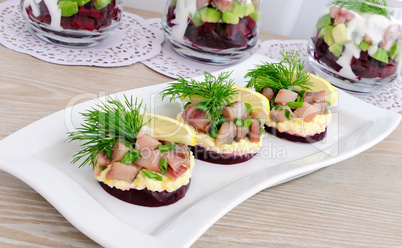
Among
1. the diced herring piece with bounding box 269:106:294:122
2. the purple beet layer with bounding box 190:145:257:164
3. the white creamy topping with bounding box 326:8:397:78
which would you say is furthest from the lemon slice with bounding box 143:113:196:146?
the white creamy topping with bounding box 326:8:397:78

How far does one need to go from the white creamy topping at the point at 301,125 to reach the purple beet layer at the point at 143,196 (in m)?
0.51

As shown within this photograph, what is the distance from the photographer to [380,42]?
179cm

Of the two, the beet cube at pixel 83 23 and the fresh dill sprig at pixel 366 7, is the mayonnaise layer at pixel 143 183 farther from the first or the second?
the fresh dill sprig at pixel 366 7

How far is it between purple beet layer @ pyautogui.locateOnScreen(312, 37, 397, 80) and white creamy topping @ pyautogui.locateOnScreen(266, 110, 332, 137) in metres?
0.40

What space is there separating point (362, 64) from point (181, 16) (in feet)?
2.34

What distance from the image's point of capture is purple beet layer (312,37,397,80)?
183 centimetres

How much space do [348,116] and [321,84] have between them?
0.57 ft

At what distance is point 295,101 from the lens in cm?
156

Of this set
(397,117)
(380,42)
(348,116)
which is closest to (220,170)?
(348,116)

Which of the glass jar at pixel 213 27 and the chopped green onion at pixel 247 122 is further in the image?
the glass jar at pixel 213 27

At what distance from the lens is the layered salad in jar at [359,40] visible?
70.2 inches

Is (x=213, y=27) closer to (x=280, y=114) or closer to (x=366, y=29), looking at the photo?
(x=280, y=114)

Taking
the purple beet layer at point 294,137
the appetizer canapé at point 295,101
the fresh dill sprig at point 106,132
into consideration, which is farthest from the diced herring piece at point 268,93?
the fresh dill sprig at point 106,132

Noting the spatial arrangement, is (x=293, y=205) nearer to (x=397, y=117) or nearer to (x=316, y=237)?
(x=316, y=237)
